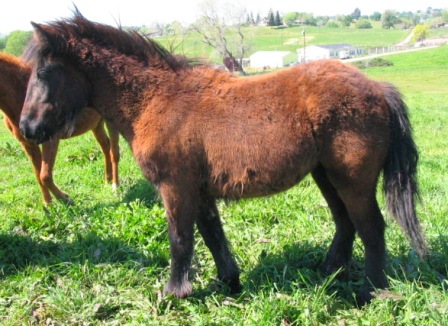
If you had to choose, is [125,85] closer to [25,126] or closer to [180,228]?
[25,126]

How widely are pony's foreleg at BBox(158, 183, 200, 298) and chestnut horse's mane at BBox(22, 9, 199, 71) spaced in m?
1.04

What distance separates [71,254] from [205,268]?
1.34 m

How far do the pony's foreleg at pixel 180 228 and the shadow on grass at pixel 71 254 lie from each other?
0.59 metres

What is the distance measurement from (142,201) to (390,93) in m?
3.50

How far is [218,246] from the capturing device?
403 cm

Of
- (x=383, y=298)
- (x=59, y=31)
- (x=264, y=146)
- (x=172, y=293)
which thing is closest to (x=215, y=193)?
(x=264, y=146)

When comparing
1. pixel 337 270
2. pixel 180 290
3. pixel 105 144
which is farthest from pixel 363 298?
pixel 105 144

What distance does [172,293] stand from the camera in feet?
12.5

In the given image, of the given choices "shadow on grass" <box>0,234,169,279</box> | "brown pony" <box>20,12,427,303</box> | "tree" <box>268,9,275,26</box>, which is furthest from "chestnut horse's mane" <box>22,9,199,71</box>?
"tree" <box>268,9,275,26</box>

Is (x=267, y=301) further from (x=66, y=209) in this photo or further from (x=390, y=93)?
(x=66, y=209)

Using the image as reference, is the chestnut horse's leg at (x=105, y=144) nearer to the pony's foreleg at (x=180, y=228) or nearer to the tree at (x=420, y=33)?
the pony's foreleg at (x=180, y=228)

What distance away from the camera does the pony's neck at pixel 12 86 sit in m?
5.81

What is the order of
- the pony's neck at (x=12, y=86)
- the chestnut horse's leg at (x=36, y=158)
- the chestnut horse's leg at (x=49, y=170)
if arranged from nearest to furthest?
the pony's neck at (x=12, y=86) → the chestnut horse's leg at (x=49, y=170) → the chestnut horse's leg at (x=36, y=158)

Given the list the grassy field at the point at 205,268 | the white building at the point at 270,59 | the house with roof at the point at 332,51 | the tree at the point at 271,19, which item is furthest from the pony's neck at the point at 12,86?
the tree at the point at 271,19
